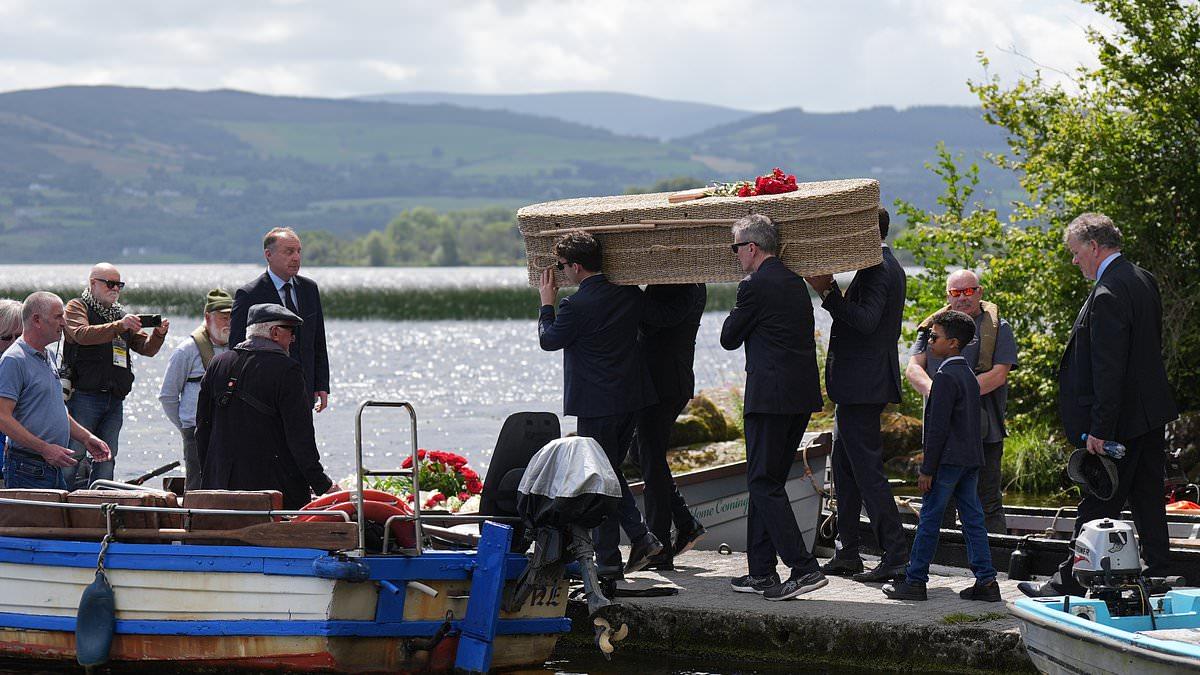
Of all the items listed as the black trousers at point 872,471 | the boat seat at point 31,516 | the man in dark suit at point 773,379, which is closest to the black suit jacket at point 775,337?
the man in dark suit at point 773,379

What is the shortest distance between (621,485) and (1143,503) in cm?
303

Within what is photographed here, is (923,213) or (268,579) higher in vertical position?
(923,213)

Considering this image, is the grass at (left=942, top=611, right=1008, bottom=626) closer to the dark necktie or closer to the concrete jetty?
the concrete jetty

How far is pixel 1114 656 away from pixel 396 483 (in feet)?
25.1

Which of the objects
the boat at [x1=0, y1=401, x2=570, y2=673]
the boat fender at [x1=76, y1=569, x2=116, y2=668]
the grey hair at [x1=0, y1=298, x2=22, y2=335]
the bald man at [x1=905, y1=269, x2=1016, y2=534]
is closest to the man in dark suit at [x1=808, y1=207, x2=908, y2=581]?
the bald man at [x1=905, y1=269, x2=1016, y2=534]

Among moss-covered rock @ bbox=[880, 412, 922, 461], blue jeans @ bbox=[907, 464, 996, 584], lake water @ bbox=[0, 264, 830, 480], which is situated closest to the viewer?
blue jeans @ bbox=[907, 464, 996, 584]

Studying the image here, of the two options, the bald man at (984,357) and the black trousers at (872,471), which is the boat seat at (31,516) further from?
the bald man at (984,357)

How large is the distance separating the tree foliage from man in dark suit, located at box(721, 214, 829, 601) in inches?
397

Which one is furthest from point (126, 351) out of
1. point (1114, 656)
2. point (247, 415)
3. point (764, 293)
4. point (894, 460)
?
point (894, 460)

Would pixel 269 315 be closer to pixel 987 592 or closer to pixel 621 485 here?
pixel 621 485

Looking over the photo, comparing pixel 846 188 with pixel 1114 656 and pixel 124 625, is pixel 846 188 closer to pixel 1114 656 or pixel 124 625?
pixel 1114 656

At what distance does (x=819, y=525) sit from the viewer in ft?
35.7

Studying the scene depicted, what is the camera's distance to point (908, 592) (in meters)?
9.01

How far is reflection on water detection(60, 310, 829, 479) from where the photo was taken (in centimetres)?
2503
